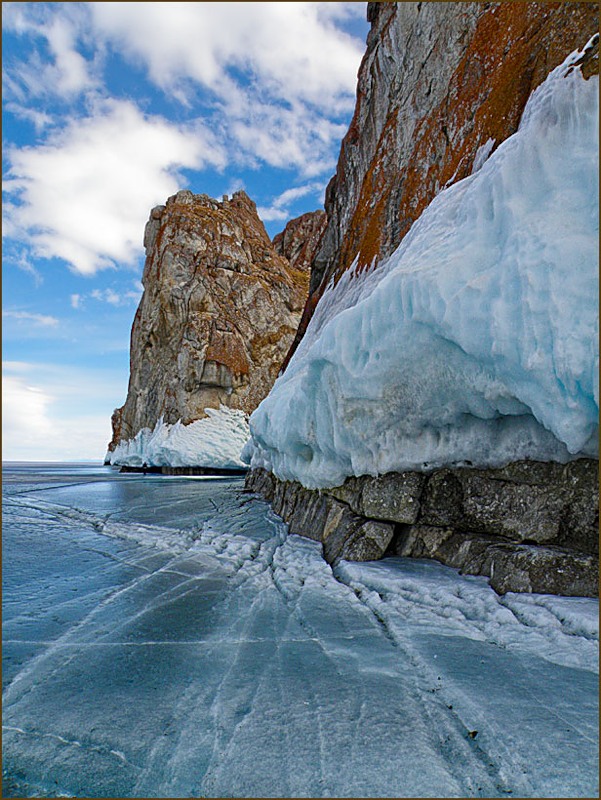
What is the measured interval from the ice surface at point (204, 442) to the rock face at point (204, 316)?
0.89 metres

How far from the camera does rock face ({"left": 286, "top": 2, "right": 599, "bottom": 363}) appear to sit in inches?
210

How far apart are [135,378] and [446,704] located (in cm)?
4322

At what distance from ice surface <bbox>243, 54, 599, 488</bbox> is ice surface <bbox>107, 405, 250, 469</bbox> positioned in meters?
24.7

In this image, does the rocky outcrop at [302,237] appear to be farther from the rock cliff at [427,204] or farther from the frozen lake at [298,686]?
the frozen lake at [298,686]

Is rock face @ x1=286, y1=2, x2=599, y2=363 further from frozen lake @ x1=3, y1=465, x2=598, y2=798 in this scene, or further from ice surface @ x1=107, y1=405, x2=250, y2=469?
ice surface @ x1=107, y1=405, x2=250, y2=469

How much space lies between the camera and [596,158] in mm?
3615

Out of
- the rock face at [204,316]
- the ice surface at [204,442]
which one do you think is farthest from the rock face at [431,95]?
the rock face at [204,316]

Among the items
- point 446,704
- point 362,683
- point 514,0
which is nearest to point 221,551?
point 362,683

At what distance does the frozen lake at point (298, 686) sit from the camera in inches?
77.4

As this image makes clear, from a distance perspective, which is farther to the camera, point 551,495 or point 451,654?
point 551,495

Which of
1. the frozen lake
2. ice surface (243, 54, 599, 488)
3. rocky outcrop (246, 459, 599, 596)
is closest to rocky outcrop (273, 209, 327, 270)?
ice surface (243, 54, 599, 488)

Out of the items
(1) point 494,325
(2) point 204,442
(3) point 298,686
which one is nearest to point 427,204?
(1) point 494,325

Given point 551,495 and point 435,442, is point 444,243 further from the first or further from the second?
point 551,495

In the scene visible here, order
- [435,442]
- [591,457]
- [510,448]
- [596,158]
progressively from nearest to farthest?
[596,158] < [591,457] < [510,448] < [435,442]
